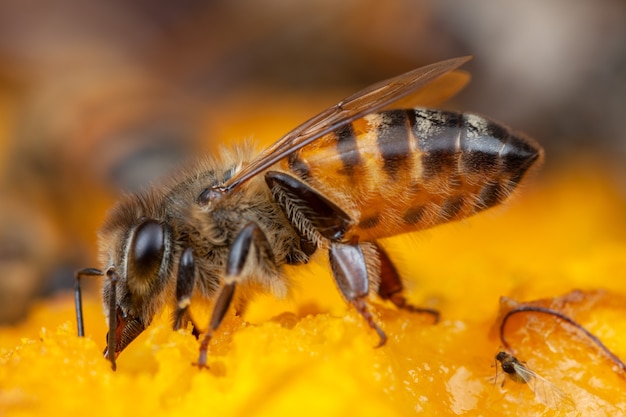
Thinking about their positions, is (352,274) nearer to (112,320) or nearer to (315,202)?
(315,202)

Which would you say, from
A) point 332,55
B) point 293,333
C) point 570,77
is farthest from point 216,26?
point 293,333

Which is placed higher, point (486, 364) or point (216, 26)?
point (216, 26)

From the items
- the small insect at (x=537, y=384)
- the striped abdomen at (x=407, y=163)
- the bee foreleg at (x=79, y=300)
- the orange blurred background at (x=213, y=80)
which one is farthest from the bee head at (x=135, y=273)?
the orange blurred background at (x=213, y=80)

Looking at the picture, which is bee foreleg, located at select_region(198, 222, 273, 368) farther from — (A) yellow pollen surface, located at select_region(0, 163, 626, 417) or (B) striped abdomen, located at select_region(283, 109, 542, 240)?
(B) striped abdomen, located at select_region(283, 109, 542, 240)

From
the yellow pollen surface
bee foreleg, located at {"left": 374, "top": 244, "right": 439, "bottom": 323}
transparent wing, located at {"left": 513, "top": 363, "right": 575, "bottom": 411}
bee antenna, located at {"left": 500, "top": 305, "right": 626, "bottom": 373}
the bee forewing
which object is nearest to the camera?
the yellow pollen surface

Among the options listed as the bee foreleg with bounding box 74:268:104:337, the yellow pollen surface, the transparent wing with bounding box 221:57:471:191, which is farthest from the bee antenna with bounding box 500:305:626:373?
the bee foreleg with bounding box 74:268:104:337

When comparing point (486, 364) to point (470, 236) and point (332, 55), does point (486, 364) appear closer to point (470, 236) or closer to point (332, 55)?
point (470, 236)

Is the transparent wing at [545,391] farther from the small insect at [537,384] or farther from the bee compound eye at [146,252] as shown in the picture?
the bee compound eye at [146,252]
